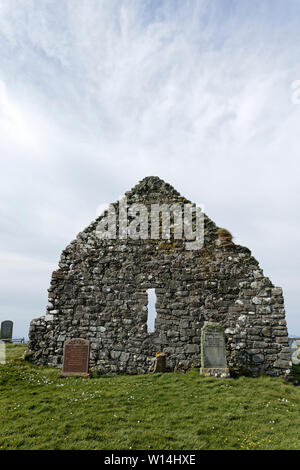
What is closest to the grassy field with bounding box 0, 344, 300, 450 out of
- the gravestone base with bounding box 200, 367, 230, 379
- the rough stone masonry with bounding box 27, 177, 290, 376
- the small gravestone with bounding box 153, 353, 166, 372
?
the gravestone base with bounding box 200, 367, 230, 379

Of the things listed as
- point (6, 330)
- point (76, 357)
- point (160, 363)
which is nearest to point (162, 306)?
point (160, 363)

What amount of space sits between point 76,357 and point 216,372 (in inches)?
192

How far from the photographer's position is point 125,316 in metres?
11.3

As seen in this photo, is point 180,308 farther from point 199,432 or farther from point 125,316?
point 199,432

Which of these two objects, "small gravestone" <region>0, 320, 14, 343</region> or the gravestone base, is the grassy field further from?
"small gravestone" <region>0, 320, 14, 343</region>

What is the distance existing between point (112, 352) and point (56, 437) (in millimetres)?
5715

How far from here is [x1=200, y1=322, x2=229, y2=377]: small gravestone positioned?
31.1ft

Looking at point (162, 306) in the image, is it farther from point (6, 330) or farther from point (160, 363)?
point (6, 330)

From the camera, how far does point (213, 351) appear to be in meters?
9.63

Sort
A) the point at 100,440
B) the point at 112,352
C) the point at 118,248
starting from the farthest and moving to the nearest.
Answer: the point at 118,248 < the point at 112,352 < the point at 100,440

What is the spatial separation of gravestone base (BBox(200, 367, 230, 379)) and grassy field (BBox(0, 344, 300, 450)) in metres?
0.35
